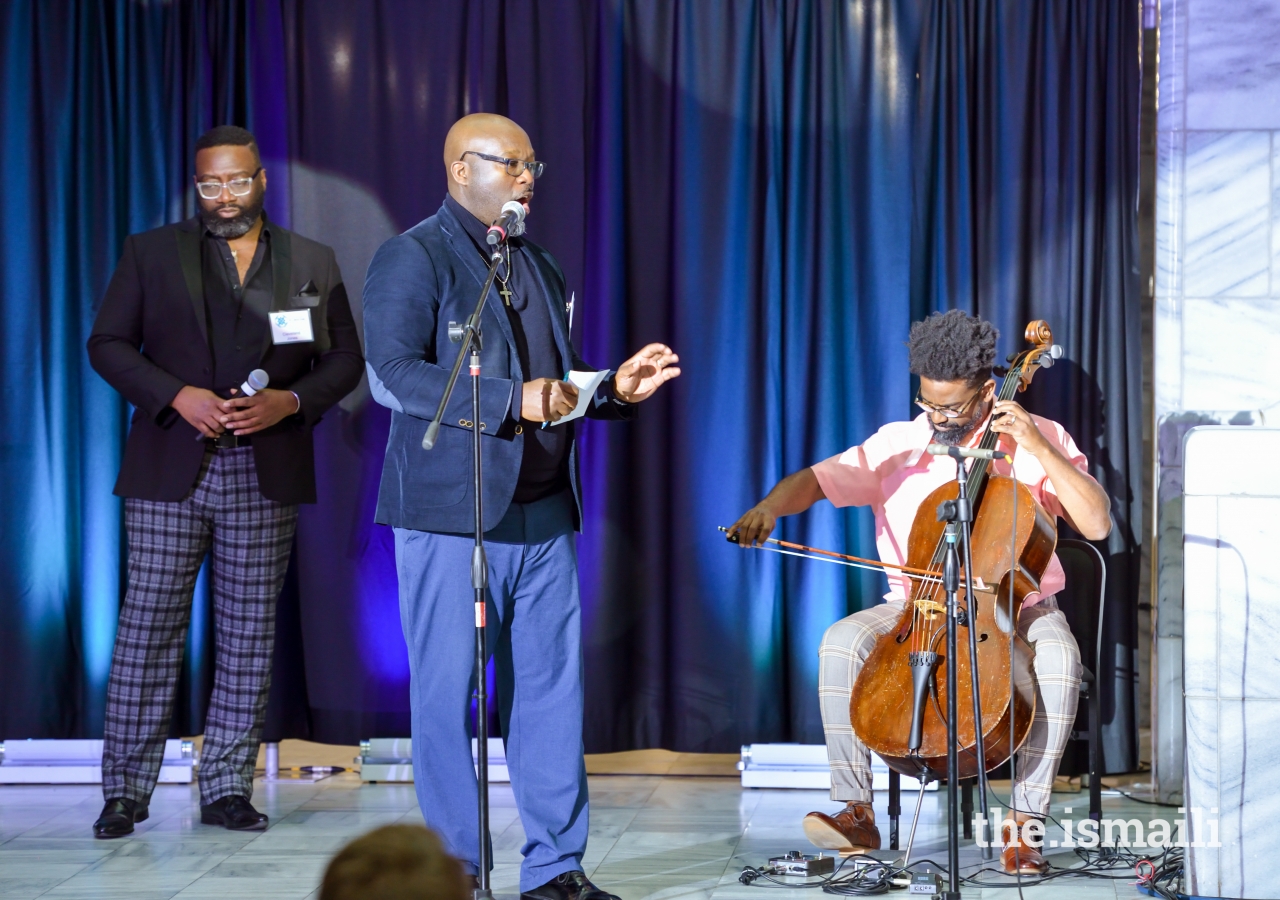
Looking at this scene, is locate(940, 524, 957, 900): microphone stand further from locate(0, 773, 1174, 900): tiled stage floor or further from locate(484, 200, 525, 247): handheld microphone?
locate(484, 200, 525, 247): handheld microphone

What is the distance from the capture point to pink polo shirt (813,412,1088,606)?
3.55 metres

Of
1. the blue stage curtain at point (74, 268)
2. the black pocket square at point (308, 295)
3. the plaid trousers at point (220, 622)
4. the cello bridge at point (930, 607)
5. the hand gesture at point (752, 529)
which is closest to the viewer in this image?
the cello bridge at point (930, 607)

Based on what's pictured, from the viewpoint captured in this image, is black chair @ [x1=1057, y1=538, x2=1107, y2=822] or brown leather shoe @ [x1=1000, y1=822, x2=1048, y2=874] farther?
black chair @ [x1=1057, y1=538, x2=1107, y2=822]

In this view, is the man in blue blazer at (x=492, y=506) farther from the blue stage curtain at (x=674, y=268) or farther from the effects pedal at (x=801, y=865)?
the blue stage curtain at (x=674, y=268)

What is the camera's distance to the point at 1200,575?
9.80ft

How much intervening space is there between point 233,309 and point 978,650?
2195 mm

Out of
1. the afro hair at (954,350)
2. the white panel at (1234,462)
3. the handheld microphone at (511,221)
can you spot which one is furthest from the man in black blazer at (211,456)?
the white panel at (1234,462)

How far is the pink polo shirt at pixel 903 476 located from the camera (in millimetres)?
3555

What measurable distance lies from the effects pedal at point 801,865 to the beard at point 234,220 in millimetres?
2216

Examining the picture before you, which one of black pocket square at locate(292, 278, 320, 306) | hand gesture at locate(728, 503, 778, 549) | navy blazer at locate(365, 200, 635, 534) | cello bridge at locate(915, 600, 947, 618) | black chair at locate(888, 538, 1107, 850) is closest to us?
navy blazer at locate(365, 200, 635, 534)

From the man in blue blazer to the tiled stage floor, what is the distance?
343mm

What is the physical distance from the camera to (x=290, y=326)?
13.1 ft

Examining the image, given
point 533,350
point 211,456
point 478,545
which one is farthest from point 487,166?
point 211,456

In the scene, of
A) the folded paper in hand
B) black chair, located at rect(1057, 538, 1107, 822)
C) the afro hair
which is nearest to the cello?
the afro hair
